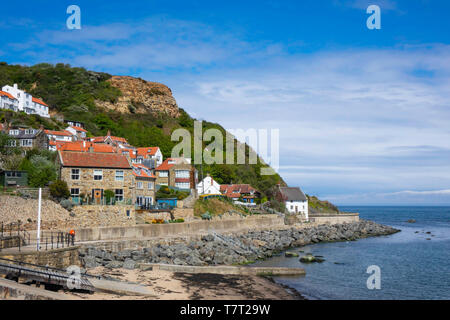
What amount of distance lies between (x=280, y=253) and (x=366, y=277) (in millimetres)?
12928

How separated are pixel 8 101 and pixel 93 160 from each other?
47.0 meters

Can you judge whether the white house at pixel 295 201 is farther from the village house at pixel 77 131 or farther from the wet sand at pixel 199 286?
the wet sand at pixel 199 286

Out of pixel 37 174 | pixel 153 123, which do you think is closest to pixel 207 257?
pixel 37 174

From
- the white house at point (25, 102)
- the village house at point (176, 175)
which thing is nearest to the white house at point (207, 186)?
the village house at point (176, 175)

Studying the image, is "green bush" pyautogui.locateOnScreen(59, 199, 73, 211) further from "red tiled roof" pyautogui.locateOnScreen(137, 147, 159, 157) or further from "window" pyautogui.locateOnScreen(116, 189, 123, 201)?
"red tiled roof" pyautogui.locateOnScreen(137, 147, 159, 157)

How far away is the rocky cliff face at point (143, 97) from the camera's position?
120 metres

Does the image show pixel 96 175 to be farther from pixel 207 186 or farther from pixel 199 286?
pixel 207 186

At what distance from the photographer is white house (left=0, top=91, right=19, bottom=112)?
73.8 metres

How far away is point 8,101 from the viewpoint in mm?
75312

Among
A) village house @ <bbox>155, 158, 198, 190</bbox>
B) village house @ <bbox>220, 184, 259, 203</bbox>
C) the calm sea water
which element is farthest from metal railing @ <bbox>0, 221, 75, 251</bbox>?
village house @ <bbox>220, 184, 259, 203</bbox>

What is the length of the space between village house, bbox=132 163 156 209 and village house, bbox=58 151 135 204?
1.94 metres

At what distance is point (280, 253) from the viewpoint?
42.2m

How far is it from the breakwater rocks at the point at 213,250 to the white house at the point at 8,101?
56.7 metres
